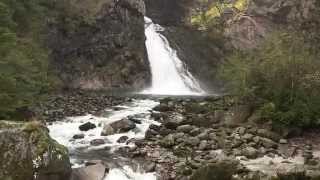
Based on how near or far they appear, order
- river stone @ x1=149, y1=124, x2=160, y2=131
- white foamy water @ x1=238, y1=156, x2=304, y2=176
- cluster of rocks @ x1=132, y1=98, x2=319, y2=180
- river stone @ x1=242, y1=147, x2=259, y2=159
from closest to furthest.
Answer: white foamy water @ x1=238, y1=156, x2=304, y2=176 → cluster of rocks @ x1=132, y1=98, x2=319, y2=180 → river stone @ x1=242, y1=147, x2=259, y2=159 → river stone @ x1=149, y1=124, x2=160, y2=131

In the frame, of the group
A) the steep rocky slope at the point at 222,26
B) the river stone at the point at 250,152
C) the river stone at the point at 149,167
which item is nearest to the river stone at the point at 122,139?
the river stone at the point at 149,167

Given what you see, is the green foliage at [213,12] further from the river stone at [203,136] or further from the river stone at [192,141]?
the river stone at [192,141]

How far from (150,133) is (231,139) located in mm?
4055

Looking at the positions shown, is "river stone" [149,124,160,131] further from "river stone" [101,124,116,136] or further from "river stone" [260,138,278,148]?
"river stone" [260,138,278,148]

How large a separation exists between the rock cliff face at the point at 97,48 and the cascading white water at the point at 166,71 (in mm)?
1095

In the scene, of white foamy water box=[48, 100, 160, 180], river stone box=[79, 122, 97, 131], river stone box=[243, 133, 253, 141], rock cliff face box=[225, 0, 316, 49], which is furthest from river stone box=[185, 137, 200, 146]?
rock cliff face box=[225, 0, 316, 49]

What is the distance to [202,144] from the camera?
22203 millimetres

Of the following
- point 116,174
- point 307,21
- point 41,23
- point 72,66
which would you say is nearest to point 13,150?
point 116,174

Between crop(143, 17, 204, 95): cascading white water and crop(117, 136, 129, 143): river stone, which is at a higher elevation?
crop(143, 17, 204, 95): cascading white water

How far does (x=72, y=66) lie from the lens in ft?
144

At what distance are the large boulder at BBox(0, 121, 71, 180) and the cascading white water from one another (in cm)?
2642

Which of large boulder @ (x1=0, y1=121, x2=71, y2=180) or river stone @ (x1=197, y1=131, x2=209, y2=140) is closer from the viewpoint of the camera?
large boulder @ (x1=0, y1=121, x2=71, y2=180)

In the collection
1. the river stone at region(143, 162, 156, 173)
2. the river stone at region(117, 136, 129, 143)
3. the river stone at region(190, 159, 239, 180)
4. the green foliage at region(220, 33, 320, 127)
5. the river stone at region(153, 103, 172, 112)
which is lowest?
the river stone at region(143, 162, 156, 173)

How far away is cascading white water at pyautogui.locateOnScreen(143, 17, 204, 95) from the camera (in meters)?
44.2
